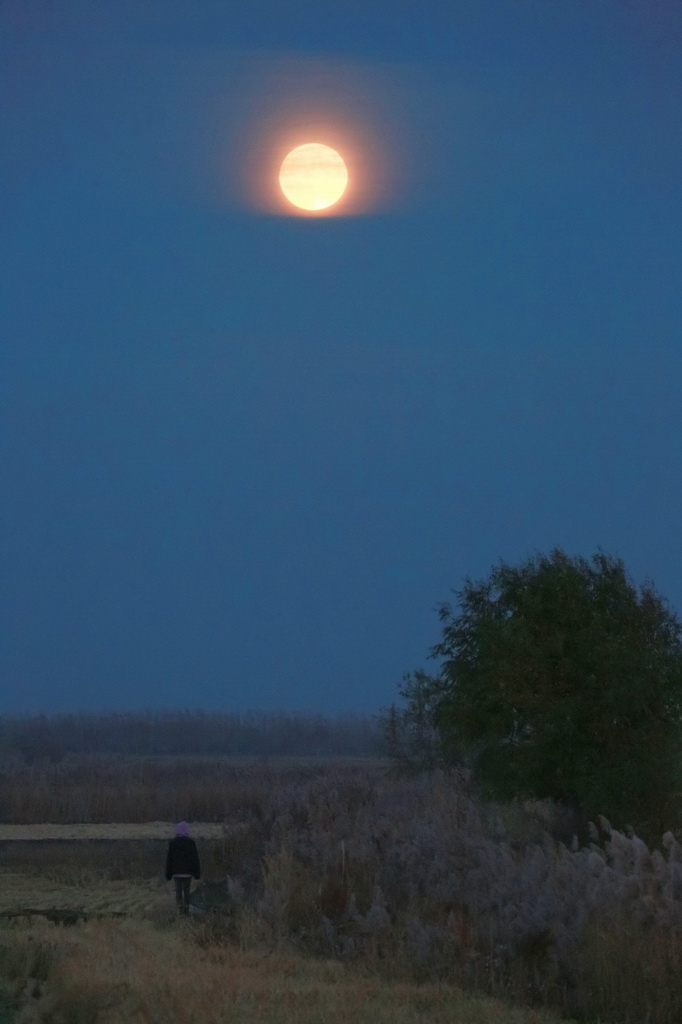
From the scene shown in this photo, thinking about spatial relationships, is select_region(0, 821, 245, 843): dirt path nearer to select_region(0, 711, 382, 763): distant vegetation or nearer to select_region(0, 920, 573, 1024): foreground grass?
select_region(0, 920, 573, 1024): foreground grass

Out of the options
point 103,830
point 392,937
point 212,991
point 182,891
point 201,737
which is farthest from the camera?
point 201,737

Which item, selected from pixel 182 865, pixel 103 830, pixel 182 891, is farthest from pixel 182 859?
pixel 103 830

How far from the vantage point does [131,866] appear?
1065 inches

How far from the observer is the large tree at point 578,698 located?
19953 millimetres

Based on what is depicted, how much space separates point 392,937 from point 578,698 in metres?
7.87

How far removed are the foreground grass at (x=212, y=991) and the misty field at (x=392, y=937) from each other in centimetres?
3

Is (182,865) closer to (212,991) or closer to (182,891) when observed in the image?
(182,891)

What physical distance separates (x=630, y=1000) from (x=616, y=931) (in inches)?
24.3

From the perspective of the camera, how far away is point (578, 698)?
20.2m

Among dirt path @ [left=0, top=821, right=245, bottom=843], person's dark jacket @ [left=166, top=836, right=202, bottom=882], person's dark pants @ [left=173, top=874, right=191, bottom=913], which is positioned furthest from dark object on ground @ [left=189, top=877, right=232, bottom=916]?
dirt path @ [left=0, top=821, right=245, bottom=843]

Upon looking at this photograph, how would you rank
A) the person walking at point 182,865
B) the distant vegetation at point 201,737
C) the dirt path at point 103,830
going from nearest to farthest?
1. the person walking at point 182,865
2. the dirt path at point 103,830
3. the distant vegetation at point 201,737

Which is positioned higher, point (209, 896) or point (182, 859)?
point (182, 859)

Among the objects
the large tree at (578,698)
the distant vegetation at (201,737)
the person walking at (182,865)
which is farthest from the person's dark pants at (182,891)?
the distant vegetation at (201,737)

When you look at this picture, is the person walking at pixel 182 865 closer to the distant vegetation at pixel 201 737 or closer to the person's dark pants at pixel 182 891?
the person's dark pants at pixel 182 891
